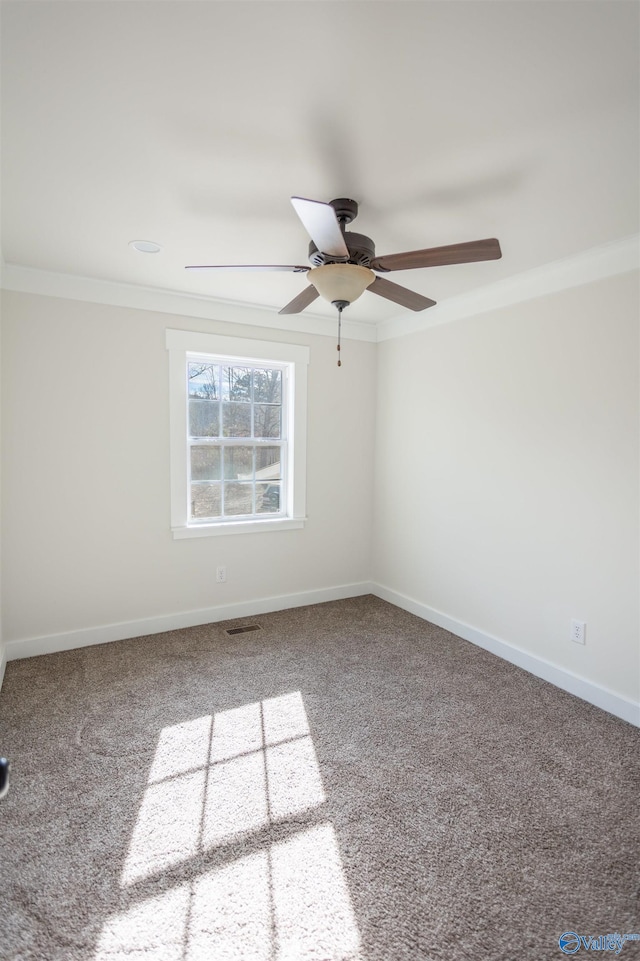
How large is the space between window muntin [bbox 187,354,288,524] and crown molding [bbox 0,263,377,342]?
13.6 inches

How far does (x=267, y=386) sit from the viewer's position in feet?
13.6

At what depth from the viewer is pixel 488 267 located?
2980 millimetres

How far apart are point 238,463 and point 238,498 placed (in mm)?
288

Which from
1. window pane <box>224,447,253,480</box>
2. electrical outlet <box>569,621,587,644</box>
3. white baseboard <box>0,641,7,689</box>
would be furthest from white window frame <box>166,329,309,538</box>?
electrical outlet <box>569,621,587,644</box>

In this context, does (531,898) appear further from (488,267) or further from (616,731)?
(488,267)

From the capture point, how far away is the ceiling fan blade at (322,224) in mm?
1625

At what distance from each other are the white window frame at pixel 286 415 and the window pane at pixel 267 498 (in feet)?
0.20

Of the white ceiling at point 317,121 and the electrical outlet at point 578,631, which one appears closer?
the white ceiling at point 317,121

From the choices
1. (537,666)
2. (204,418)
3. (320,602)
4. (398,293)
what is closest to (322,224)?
(398,293)

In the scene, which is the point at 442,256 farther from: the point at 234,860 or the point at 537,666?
the point at 537,666

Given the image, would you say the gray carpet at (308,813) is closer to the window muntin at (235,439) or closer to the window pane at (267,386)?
the window muntin at (235,439)

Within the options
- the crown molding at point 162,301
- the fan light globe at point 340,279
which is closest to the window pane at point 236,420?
the crown molding at point 162,301

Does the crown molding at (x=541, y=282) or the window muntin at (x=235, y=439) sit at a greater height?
the crown molding at (x=541, y=282)

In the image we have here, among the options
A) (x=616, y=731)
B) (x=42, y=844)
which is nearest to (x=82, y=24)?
(x=42, y=844)
